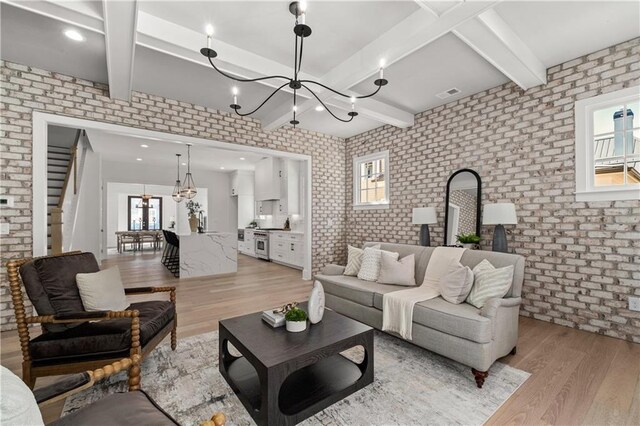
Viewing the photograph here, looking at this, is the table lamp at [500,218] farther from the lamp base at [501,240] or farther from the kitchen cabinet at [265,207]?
the kitchen cabinet at [265,207]

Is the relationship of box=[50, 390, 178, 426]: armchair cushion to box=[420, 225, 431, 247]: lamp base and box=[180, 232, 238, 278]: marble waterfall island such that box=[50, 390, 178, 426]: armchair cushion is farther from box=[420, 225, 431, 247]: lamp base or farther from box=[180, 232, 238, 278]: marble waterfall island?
box=[180, 232, 238, 278]: marble waterfall island

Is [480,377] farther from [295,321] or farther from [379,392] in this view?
[295,321]

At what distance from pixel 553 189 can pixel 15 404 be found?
4429 mm

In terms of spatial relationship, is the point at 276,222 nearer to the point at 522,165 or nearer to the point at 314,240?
the point at 314,240

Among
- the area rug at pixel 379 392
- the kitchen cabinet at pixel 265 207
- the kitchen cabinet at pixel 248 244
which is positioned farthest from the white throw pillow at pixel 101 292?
the kitchen cabinet at pixel 248 244

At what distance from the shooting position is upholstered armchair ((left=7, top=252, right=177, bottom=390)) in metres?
1.84

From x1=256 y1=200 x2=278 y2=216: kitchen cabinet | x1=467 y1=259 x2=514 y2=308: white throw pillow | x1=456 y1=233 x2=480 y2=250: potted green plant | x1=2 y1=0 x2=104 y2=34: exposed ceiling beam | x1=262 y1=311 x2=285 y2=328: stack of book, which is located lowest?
x1=262 y1=311 x2=285 y2=328: stack of book

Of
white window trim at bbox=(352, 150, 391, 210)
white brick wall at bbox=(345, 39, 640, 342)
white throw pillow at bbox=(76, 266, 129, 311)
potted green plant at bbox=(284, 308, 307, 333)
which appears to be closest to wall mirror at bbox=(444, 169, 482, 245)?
white brick wall at bbox=(345, 39, 640, 342)

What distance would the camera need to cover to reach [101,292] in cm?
220

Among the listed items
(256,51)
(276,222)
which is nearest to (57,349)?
(256,51)

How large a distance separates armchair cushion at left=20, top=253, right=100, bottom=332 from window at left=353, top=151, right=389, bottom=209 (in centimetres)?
448

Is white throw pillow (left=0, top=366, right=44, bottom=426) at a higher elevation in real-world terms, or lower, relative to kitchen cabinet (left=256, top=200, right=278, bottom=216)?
lower

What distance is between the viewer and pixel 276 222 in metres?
8.47

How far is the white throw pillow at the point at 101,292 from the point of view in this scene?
2.12m
